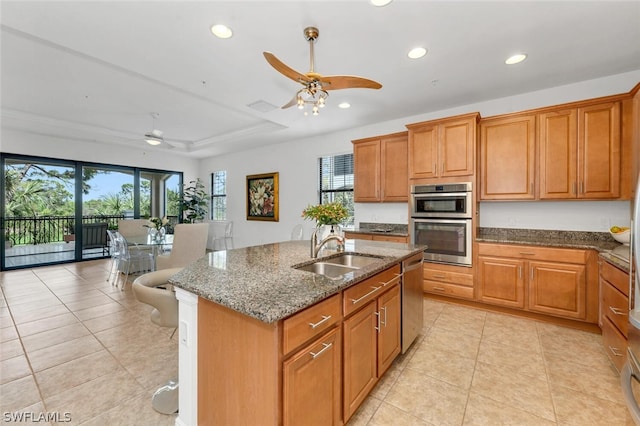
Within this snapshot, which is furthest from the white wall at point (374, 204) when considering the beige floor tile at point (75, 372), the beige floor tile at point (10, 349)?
the beige floor tile at point (10, 349)

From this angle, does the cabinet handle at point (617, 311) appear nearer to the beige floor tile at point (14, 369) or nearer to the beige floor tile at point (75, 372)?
the beige floor tile at point (75, 372)

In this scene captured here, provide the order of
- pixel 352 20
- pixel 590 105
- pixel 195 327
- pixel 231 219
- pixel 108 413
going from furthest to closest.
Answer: pixel 231 219 < pixel 590 105 < pixel 352 20 < pixel 108 413 < pixel 195 327

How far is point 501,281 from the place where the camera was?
10.4 ft

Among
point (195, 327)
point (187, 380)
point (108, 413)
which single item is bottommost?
point (108, 413)

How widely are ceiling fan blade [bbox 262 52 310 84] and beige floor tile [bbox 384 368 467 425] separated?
7.99 ft

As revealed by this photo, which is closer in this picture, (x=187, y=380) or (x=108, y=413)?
(x=187, y=380)

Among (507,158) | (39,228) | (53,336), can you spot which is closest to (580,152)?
(507,158)

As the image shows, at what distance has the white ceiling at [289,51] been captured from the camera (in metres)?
2.04

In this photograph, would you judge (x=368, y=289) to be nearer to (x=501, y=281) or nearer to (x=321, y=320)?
(x=321, y=320)

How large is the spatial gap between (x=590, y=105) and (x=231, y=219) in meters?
7.22

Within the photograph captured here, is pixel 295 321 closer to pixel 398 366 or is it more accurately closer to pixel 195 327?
pixel 195 327

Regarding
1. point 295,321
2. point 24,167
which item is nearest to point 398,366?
point 295,321

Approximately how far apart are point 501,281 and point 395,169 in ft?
6.82

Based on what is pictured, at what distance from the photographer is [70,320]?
3049 millimetres
